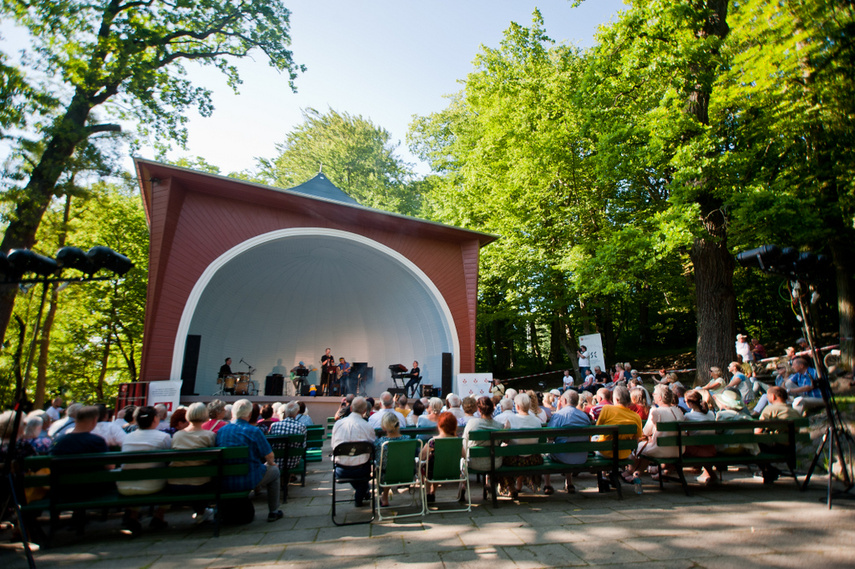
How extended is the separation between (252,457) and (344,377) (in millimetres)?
11388

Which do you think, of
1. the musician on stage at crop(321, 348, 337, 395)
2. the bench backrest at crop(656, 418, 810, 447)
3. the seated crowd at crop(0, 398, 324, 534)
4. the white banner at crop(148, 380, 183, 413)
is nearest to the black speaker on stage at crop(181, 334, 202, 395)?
the white banner at crop(148, 380, 183, 413)

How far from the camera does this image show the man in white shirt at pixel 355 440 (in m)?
4.41

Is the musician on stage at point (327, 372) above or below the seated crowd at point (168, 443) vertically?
above

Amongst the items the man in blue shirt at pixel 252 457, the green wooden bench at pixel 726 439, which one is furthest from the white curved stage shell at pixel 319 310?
the green wooden bench at pixel 726 439

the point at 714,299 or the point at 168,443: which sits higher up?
the point at 714,299

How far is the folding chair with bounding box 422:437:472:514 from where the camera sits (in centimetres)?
438

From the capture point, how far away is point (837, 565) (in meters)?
2.86

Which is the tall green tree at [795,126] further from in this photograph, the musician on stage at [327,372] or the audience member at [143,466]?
the musician on stage at [327,372]

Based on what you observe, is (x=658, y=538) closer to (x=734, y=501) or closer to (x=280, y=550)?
(x=734, y=501)

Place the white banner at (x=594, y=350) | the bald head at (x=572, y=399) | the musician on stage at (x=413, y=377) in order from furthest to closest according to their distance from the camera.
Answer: the musician on stage at (x=413, y=377)
the white banner at (x=594, y=350)
the bald head at (x=572, y=399)

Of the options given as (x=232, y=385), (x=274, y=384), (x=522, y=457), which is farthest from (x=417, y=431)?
(x=274, y=384)

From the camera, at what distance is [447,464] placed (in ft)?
14.6

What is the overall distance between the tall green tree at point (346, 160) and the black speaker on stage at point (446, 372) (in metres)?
12.3

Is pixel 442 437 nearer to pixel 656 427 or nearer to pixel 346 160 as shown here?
pixel 656 427
